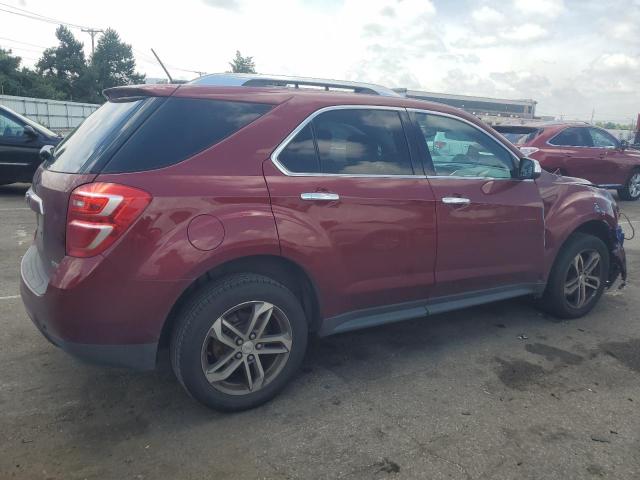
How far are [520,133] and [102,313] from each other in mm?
9902

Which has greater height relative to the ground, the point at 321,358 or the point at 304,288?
the point at 304,288

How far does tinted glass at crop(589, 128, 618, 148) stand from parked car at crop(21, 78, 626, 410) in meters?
8.66

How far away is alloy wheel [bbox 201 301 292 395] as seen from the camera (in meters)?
2.82

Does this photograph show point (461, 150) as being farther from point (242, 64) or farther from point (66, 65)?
point (66, 65)

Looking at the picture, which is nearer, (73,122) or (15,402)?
(15,402)

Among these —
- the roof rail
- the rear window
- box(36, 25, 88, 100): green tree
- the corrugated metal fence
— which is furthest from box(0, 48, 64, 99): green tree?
the roof rail

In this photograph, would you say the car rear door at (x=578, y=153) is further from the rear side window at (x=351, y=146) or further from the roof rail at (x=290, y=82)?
the rear side window at (x=351, y=146)

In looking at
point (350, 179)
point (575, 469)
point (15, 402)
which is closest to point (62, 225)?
point (15, 402)

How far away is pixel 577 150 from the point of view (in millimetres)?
10727

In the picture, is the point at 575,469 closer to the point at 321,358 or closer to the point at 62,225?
the point at 321,358

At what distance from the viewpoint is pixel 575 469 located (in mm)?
2533

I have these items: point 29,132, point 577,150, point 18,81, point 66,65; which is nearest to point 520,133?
point 577,150

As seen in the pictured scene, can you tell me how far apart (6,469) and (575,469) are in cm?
265

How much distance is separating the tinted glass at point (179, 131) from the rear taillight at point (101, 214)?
0.14m
